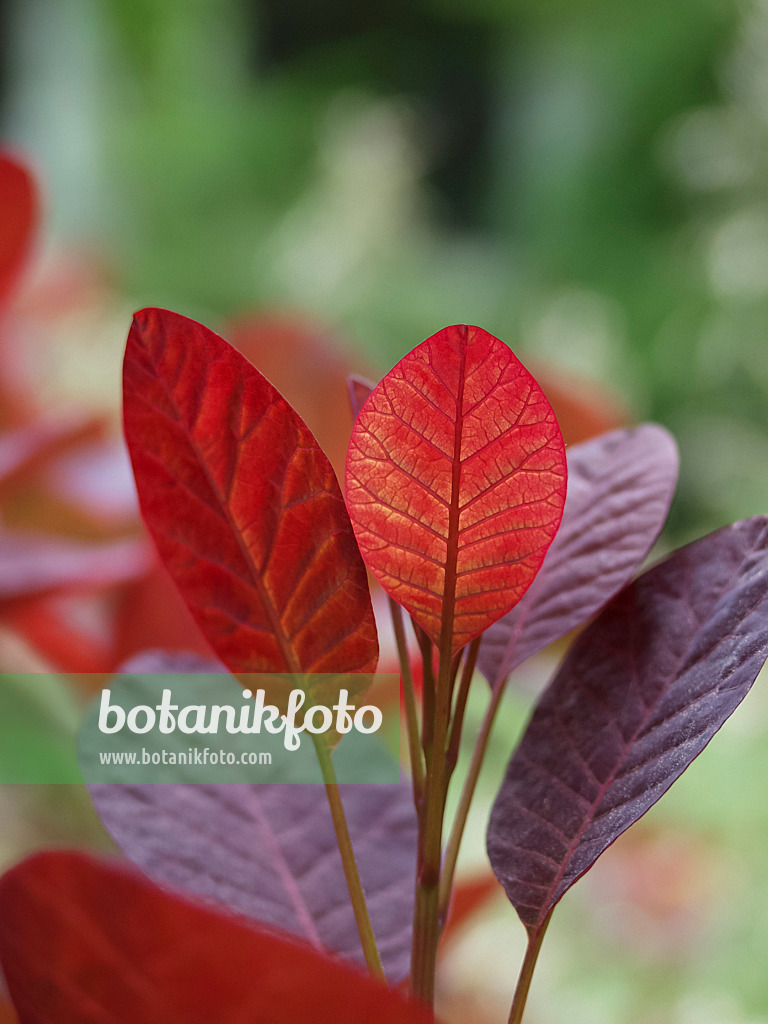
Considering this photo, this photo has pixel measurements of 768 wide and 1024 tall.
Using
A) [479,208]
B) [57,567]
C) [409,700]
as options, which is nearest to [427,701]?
[409,700]

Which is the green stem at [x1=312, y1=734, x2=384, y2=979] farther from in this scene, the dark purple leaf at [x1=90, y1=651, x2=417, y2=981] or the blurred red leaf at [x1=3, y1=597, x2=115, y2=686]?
the blurred red leaf at [x1=3, y1=597, x2=115, y2=686]

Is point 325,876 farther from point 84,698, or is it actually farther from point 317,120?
point 317,120

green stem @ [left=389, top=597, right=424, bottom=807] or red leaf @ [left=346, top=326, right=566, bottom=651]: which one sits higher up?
red leaf @ [left=346, top=326, right=566, bottom=651]

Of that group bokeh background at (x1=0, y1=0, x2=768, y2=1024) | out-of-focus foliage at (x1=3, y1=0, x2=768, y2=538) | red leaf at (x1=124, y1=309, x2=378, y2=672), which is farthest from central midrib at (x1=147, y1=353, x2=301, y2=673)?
out-of-focus foliage at (x1=3, y1=0, x2=768, y2=538)

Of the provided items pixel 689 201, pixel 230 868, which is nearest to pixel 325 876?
pixel 230 868

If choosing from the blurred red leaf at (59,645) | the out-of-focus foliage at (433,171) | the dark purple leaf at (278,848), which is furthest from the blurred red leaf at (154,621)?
the out-of-focus foliage at (433,171)

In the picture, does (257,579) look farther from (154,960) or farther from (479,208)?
(479,208)
